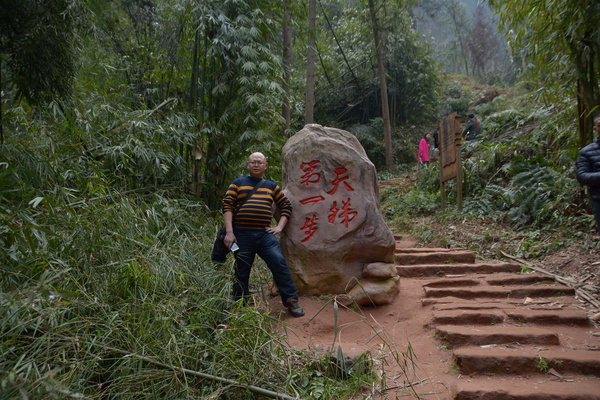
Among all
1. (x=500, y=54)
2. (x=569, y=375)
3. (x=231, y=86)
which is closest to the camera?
(x=569, y=375)

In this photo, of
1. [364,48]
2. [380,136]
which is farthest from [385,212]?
[364,48]

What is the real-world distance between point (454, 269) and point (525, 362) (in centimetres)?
163

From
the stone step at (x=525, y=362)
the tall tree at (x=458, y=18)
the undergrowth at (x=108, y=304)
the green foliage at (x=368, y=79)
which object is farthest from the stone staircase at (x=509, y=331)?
the tall tree at (x=458, y=18)

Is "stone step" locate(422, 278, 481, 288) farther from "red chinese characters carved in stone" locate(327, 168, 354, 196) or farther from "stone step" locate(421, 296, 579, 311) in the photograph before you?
"red chinese characters carved in stone" locate(327, 168, 354, 196)

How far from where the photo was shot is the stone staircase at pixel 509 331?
6.86 ft

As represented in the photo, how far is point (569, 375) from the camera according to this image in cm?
220

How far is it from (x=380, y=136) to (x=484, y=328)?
10401 millimetres

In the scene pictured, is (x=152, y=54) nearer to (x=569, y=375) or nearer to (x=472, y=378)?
(x=472, y=378)

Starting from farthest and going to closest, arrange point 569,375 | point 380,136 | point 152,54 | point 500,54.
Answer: point 500,54
point 380,136
point 152,54
point 569,375

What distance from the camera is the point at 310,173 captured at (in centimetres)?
338

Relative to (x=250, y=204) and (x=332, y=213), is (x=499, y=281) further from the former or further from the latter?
(x=250, y=204)

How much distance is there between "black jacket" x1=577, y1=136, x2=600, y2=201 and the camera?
2.74 metres

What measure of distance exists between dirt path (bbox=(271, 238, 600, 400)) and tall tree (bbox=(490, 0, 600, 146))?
1809 mm

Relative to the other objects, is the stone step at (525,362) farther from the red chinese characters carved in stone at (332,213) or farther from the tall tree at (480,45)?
the tall tree at (480,45)
